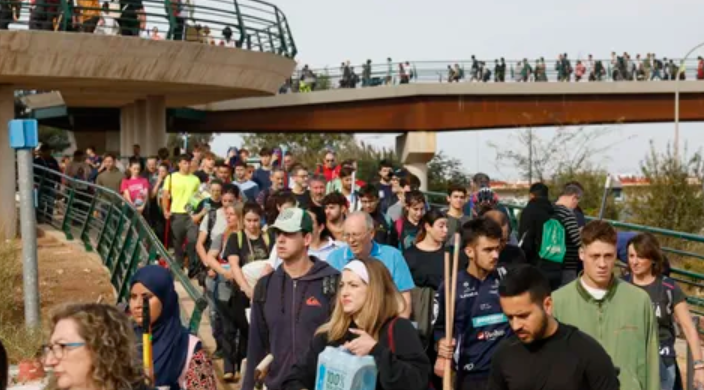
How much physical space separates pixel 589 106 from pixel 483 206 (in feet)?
142

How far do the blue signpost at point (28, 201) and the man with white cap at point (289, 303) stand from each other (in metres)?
5.76

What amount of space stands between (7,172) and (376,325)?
19.5 meters

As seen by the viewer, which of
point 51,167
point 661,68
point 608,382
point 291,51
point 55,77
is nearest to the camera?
point 608,382

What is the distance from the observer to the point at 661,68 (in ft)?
181

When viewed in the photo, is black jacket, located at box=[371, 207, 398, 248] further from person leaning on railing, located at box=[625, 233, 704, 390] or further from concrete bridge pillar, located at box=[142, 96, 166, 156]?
concrete bridge pillar, located at box=[142, 96, 166, 156]

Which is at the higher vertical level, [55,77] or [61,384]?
[55,77]

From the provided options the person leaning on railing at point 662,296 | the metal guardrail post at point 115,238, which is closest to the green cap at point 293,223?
the person leaning on railing at point 662,296

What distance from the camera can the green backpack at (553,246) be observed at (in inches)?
426

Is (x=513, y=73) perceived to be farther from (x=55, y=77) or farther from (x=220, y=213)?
(x=220, y=213)

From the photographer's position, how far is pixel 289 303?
6988mm

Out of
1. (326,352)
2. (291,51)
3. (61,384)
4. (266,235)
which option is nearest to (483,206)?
(266,235)

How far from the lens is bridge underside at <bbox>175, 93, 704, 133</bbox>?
165ft

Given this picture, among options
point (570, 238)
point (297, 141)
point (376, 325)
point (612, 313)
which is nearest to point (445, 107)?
point (297, 141)

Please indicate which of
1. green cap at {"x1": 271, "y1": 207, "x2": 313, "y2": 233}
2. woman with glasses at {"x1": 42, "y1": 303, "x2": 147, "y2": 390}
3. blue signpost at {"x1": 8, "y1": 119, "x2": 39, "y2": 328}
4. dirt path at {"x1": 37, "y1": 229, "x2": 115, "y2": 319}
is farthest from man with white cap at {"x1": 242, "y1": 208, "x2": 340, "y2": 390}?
dirt path at {"x1": 37, "y1": 229, "x2": 115, "y2": 319}
